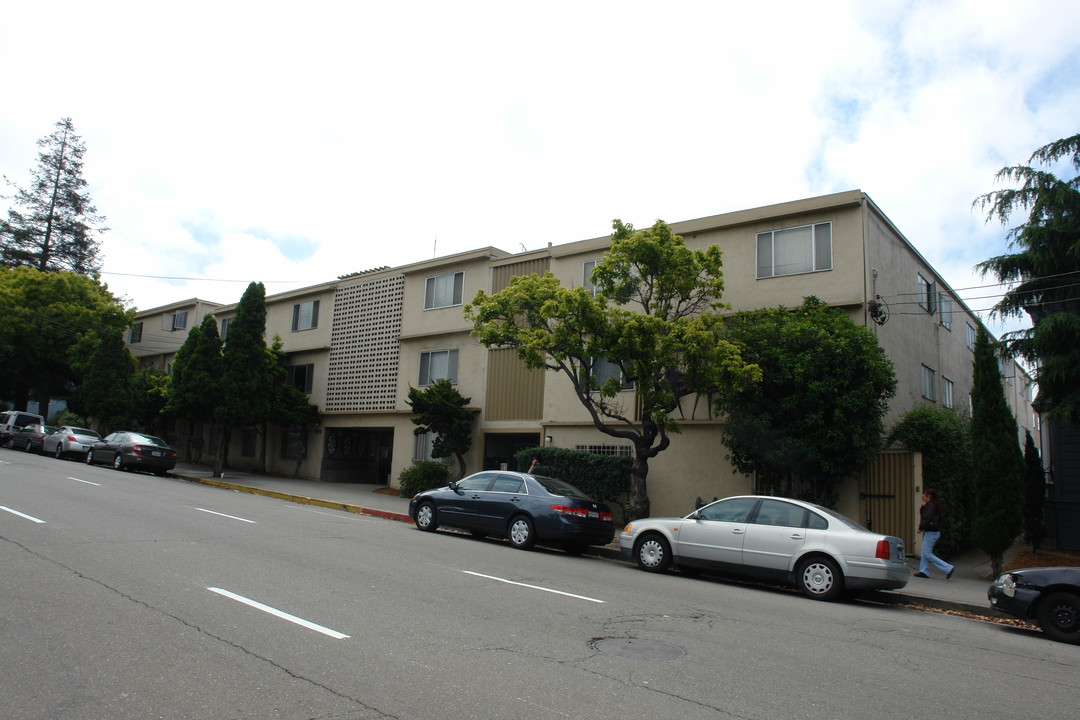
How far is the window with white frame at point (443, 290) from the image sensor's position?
82.1ft

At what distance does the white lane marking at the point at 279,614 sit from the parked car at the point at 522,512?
678cm

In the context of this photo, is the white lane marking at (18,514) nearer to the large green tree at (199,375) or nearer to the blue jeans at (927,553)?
the large green tree at (199,375)

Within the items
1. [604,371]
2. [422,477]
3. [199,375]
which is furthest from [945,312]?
[199,375]

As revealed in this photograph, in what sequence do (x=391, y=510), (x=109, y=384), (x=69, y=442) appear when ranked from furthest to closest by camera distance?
(x=109, y=384), (x=69, y=442), (x=391, y=510)

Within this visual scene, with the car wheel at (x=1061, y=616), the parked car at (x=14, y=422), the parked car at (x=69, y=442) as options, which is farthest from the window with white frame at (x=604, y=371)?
the parked car at (x=14, y=422)

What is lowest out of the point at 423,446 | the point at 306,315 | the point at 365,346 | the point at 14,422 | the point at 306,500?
the point at 306,500

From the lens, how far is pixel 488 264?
24.1 metres

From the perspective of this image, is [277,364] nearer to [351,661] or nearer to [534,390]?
[534,390]

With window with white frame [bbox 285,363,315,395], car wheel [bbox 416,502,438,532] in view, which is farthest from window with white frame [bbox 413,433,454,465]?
car wheel [bbox 416,502,438,532]

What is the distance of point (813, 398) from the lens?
14.5 m

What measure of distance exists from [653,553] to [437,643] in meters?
6.80

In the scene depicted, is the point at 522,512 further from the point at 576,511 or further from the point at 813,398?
the point at 813,398

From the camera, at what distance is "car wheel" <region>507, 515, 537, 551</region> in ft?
45.2

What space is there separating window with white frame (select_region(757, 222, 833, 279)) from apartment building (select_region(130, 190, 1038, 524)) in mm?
25
